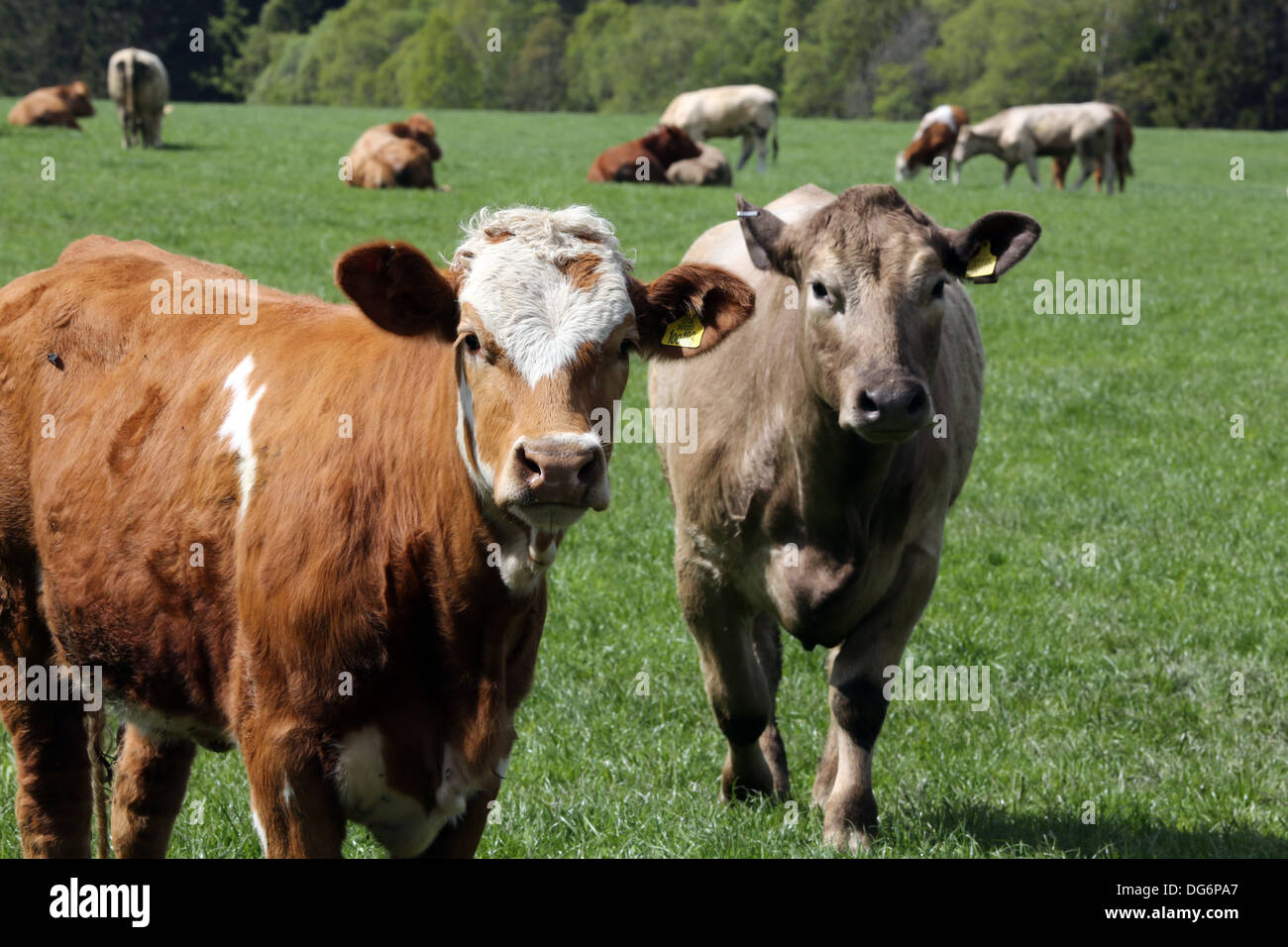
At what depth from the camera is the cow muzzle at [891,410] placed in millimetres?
4508

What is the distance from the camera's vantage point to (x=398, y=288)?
3.56 meters

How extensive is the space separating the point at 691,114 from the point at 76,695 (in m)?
33.9

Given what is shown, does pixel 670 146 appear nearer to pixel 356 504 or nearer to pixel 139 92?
pixel 139 92

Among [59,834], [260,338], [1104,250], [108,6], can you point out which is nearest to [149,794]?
[59,834]

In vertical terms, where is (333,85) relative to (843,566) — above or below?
above

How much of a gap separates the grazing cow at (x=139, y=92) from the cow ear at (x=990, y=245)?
76.2ft

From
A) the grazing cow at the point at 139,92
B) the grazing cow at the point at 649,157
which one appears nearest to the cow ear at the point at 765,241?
the grazing cow at the point at 649,157

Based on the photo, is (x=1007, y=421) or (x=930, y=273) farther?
(x=1007, y=421)

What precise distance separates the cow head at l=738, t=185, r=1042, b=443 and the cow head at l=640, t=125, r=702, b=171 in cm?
2437

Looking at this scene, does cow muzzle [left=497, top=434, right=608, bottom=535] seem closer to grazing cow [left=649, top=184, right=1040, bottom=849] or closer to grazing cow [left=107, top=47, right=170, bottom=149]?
grazing cow [left=649, top=184, right=1040, bottom=849]
